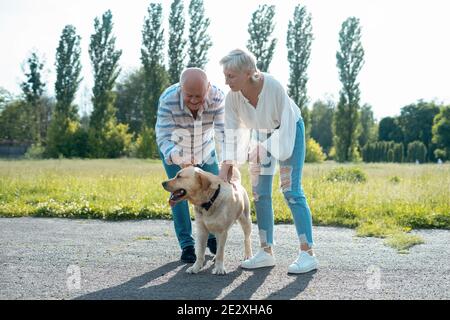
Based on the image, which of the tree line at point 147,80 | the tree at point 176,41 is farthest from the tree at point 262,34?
the tree at point 176,41

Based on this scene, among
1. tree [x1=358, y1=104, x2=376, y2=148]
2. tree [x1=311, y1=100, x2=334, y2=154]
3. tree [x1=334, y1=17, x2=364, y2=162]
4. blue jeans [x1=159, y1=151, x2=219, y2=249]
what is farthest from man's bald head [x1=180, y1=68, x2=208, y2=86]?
tree [x1=358, y1=104, x2=376, y2=148]

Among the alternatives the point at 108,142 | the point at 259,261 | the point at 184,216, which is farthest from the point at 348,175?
the point at 108,142

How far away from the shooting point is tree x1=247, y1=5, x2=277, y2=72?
153 feet

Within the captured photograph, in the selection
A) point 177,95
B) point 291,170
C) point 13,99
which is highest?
point 13,99

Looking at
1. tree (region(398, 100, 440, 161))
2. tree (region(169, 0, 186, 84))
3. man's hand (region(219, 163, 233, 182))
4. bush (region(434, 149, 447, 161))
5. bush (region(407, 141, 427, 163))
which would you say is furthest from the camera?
tree (region(398, 100, 440, 161))

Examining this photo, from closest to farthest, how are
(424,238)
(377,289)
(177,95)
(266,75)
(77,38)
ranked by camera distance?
(377,289) → (266,75) → (177,95) → (424,238) → (77,38)

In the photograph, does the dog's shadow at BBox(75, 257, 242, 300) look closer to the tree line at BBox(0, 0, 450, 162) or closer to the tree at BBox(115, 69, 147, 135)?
the tree line at BBox(0, 0, 450, 162)

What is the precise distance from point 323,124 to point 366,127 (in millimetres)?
7469

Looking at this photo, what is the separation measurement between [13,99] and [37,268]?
50924 mm

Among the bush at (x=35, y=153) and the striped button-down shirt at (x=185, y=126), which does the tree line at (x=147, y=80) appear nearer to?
the bush at (x=35, y=153)

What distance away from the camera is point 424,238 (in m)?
7.12

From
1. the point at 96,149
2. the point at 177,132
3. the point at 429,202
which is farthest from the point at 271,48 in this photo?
the point at 177,132

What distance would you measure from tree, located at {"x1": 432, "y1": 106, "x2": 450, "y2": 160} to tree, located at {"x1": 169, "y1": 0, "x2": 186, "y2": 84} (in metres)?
40.0
